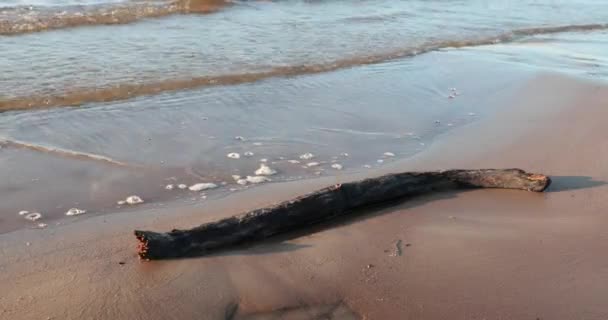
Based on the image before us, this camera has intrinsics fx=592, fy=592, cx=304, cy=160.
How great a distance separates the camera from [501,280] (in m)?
3.37

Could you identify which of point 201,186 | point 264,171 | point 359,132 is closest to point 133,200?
point 201,186

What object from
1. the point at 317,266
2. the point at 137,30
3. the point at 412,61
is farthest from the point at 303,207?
the point at 137,30

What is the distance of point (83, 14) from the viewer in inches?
456

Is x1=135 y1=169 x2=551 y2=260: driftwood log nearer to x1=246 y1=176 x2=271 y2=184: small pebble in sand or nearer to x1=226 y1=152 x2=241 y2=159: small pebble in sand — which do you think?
x1=246 y1=176 x2=271 y2=184: small pebble in sand

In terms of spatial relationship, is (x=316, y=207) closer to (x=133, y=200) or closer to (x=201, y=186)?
(x=201, y=186)

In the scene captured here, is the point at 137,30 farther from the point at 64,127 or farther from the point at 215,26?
the point at 64,127

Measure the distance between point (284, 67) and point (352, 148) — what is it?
332cm

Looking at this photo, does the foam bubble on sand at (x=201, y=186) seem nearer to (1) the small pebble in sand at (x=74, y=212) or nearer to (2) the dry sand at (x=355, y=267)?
(2) the dry sand at (x=355, y=267)

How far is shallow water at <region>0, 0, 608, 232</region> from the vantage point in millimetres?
4805

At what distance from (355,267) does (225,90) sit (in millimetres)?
4288

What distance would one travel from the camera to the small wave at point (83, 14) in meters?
10.2

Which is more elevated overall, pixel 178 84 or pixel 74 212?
pixel 178 84

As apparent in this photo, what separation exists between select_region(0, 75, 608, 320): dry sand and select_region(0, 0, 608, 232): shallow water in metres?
0.49

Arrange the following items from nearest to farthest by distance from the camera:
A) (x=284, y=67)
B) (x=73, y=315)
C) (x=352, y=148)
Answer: (x=73, y=315), (x=352, y=148), (x=284, y=67)
